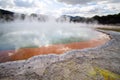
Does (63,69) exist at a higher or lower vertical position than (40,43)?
higher

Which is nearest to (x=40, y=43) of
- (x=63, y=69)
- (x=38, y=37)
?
(x=38, y=37)

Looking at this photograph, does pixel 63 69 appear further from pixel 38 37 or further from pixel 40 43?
pixel 38 37

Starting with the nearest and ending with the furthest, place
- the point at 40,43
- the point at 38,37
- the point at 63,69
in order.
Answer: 1. the point at 63,69
2. the point at 40,43
3. the point at 38,37

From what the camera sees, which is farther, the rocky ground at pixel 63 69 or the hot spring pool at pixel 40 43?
the hot spring pool at pixel 40 43

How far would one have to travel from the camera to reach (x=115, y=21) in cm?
7438

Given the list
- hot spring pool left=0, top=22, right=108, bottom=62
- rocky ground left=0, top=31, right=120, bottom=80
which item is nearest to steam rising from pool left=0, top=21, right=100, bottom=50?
hot spring pool left=0, top=22, right=108, bottom=62

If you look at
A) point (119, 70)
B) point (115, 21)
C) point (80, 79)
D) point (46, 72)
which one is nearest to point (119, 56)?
point (119, 70)

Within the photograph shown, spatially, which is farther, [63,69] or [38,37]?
[38,37]

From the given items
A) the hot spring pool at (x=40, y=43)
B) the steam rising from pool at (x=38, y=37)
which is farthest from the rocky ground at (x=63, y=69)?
the steam rising from pool at (x=38, y=37)

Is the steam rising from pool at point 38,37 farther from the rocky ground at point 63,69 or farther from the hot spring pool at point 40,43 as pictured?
the rocky ground at point 63,69

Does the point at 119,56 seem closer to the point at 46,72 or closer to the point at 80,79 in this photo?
the point at 80,79

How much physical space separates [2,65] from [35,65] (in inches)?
87.5

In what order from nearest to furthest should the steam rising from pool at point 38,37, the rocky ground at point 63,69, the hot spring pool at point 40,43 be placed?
the rocky ground at point 63,69 < the hot spring pool at point 40,43 < the steam rising from pool at point 38,37

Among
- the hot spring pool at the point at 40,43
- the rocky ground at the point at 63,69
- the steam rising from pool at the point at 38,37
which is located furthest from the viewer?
the steam rising from pool at the point at 38,37
